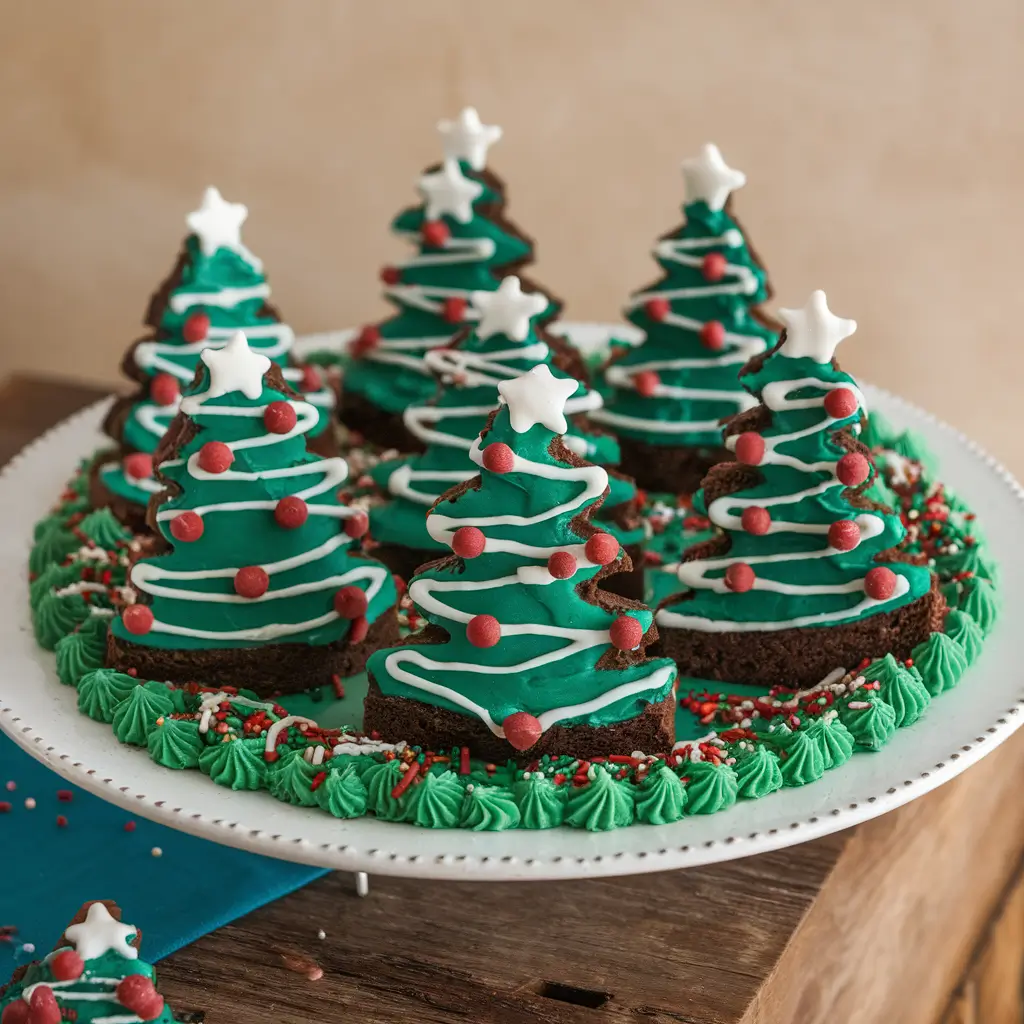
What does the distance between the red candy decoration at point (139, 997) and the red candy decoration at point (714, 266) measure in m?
2.92

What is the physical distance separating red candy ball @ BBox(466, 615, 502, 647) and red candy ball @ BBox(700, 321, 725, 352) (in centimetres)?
178

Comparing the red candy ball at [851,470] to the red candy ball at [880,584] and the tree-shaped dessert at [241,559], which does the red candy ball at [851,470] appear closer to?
the red candy ball at [880,584]

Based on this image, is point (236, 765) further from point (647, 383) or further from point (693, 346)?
point (693, 346)

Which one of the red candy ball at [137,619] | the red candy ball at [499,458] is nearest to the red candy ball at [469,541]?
the red candy ball at [499,458]

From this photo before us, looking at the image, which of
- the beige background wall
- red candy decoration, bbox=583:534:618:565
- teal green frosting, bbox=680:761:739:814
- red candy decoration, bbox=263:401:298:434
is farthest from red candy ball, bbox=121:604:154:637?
the beige background wall

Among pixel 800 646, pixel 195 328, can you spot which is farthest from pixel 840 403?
pixel 195 328

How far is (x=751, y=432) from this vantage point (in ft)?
12.3

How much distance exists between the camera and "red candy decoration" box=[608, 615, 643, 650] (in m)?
3.29

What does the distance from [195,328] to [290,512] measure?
1.12 meters

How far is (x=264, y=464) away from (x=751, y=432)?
1259 mm

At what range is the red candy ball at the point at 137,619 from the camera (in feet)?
12.0

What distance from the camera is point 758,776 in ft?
10.7

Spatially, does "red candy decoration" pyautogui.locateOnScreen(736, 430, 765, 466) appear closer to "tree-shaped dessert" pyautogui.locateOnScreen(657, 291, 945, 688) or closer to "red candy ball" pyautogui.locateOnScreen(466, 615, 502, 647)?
"tree-shaped dessert" pyautogui.locateOnScreen(657, 291, 945, 688)

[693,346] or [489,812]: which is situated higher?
[693,346]
